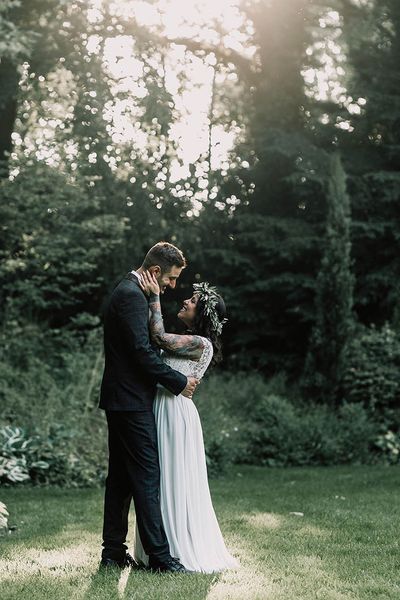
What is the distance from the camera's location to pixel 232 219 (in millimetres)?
20312

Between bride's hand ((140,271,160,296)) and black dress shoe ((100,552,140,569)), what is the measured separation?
1.79 m

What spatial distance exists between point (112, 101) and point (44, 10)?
241cm

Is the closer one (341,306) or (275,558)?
(275,558)

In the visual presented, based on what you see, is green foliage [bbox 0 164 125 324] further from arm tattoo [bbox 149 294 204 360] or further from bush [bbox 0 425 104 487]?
arm tattoo [bbox 149 294 204 360]

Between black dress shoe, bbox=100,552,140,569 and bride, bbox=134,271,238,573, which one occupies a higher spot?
bride, bbox=134,271,238,573

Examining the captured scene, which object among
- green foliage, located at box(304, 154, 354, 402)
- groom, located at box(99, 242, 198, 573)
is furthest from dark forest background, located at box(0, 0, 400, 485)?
groom, located at box(99, 242, 198, 573)

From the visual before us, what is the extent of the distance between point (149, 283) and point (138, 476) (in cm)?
124

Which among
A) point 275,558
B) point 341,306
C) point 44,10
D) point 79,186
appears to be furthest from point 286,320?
point 275,558

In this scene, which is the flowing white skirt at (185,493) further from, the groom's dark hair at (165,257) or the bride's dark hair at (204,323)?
the groom's dark hair at (165,257)

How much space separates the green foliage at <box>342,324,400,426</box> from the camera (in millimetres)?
14289

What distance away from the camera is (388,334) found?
1480cm

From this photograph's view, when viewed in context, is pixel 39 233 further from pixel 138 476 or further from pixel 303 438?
pixel 138 476

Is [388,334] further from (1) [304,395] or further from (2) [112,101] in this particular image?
(2) [112,101]

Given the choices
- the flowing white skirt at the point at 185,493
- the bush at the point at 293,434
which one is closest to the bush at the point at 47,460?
the bush at the point at 293,434
